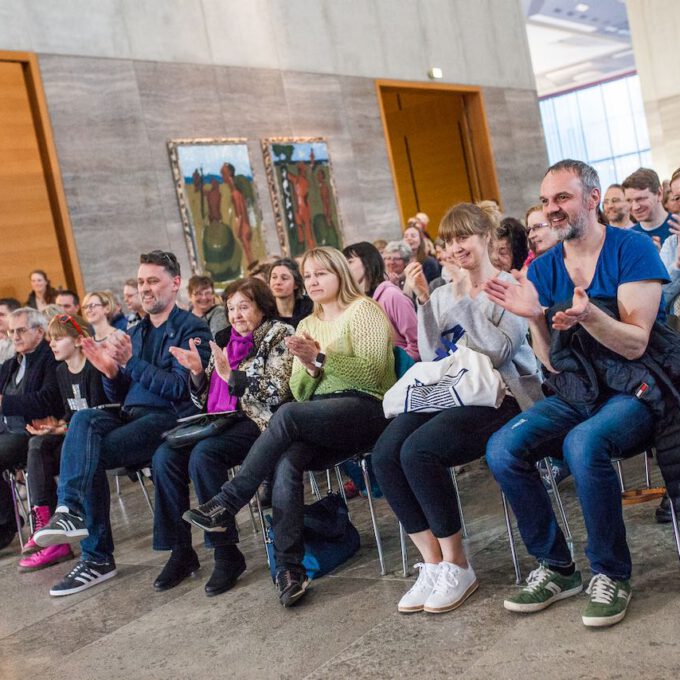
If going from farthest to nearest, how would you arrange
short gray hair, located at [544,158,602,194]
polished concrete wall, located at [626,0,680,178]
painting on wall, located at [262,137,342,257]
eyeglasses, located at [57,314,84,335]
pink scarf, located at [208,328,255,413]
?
Result: polished concrete wall, located at [626,0,680,178] < painting on wall, located at [262,137,342,257] < eyeglasses, located at [57,314,84,335] < pink scarf, located at [208,328,255,413] < short gray hair, located at [544,158,602,194]

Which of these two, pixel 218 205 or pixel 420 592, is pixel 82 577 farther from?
pixel 218 205

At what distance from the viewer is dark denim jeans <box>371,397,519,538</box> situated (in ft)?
10.2

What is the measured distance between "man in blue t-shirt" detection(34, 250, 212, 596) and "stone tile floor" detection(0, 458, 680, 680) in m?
0.25

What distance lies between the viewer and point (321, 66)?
1157 centimetres

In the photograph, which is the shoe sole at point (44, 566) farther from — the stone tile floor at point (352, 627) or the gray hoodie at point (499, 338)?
the gray hoodie at point (499, 338)

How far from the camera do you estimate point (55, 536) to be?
4094mm

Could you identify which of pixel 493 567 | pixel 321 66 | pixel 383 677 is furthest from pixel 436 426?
pixel 321 66

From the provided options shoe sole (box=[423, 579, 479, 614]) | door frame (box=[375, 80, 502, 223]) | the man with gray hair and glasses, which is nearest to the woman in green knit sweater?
shoe sole (box=[423, 579, 479, 614])

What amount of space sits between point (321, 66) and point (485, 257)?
870 centimetres

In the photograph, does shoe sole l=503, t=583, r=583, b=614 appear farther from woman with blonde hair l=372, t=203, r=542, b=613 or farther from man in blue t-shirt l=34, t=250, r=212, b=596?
man in blue t-shirt l=34, t=250, r=212, b=596

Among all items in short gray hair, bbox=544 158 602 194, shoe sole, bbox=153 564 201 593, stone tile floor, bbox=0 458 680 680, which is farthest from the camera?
shoe sole, bbox=153 564 201 593

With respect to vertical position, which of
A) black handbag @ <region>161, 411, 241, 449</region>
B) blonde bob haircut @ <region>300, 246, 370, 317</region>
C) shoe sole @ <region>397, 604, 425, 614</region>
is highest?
blonde bob haircut @ <region>300, 246, 370, 317</region>

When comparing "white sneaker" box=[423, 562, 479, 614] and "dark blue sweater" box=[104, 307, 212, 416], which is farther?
"dark blue sweater" box=[104, 307, 212, 416]

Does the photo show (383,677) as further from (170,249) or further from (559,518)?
(170,249)
